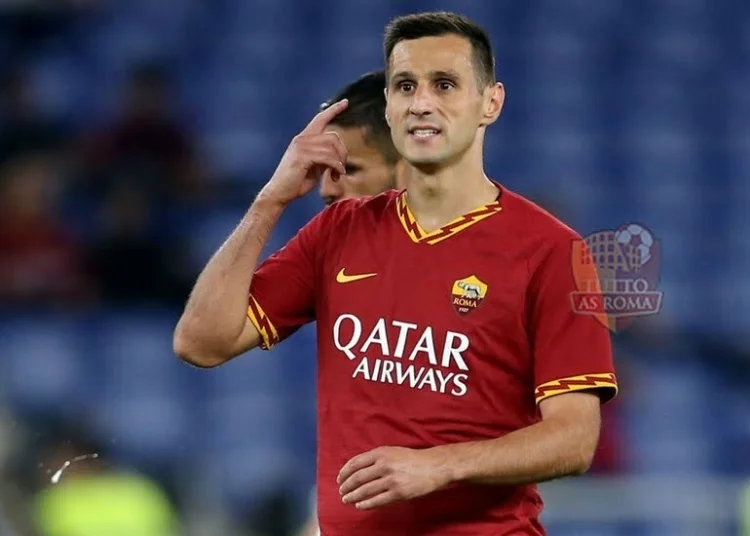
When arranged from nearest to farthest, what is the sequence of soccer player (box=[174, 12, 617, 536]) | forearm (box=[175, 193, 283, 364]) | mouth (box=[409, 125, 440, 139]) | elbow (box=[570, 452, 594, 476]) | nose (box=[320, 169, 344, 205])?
1. elbow (box=[570, 452, 594, 476])
2. soccer player (box=[174, 12, 617, 536])
3. mouth (box=[409, 125, 440, 139])
4. forearm (box=[175, 193, 283, 364])
5. nose (box=[320, 169, 344, 205])

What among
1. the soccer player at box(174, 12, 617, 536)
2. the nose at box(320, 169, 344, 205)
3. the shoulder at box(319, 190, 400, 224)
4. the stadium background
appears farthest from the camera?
the stadium background

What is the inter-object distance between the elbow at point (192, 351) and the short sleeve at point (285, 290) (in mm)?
127

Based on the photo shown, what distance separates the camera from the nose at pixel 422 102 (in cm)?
343

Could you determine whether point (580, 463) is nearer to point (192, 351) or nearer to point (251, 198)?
point (192, 351)

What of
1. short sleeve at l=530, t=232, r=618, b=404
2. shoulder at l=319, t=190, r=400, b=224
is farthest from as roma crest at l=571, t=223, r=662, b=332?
shoulder at l=319, t=190, r=400, b=224

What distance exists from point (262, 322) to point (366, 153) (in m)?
0.84

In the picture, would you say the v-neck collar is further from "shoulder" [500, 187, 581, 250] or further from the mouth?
the mouth

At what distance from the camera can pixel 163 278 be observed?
339 inches

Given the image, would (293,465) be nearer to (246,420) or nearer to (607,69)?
(246,420)

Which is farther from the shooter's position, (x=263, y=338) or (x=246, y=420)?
(x=246, y=420)

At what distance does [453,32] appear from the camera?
11.6 feet

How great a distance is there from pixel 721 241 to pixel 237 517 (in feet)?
11.9

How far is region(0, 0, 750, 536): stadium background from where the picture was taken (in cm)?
770

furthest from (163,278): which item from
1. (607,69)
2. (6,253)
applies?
(607,69)
